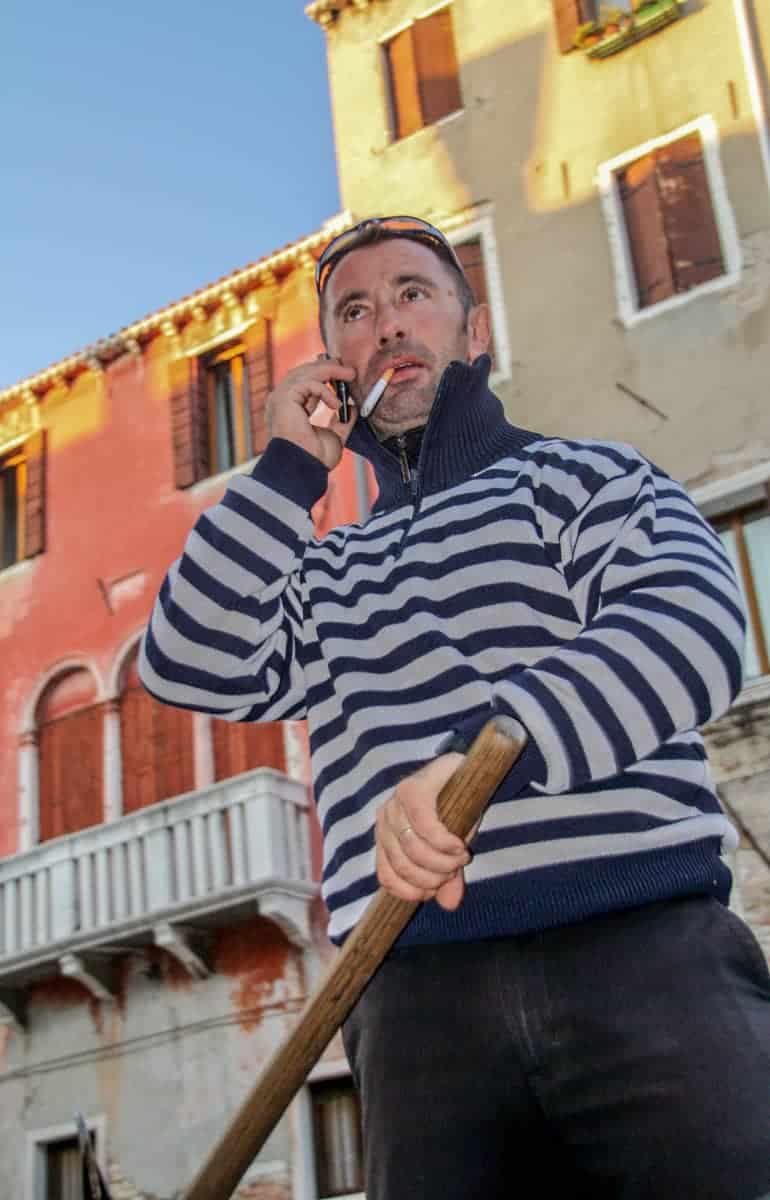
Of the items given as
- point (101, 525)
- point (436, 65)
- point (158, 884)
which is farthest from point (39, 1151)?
point (436, 65)

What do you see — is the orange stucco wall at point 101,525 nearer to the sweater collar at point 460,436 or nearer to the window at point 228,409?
the window at point 228,409

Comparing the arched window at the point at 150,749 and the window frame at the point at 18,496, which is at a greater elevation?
the window frame at the point at 18,496

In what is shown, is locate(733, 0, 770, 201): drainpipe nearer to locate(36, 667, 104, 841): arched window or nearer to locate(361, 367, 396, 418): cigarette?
locate(36, 667, 104, 841): arched window

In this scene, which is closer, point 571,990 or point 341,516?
point 571,990

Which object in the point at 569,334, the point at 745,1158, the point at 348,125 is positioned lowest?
the point at 745,1158

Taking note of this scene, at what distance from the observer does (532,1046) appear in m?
1.65

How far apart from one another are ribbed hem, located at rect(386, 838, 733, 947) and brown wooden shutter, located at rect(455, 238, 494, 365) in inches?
355

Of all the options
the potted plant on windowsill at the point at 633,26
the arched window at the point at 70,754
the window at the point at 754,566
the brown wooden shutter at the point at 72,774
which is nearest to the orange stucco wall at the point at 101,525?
the arched window at the point at 70,754

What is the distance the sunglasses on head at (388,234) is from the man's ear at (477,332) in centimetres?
8

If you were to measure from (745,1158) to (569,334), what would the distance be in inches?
343

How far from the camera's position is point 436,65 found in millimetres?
11430

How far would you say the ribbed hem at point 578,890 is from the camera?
5.56 feet

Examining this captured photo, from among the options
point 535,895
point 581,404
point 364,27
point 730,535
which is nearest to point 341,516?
point 581,404

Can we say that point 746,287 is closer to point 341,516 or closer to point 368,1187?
point 341,516
